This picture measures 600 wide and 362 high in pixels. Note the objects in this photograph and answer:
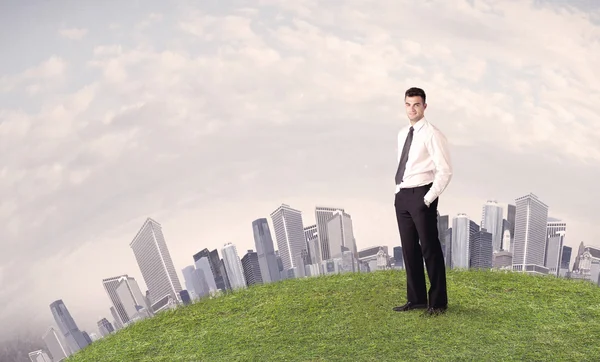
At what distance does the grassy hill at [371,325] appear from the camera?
5.68 m

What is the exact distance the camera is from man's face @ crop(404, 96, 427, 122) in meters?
5.83

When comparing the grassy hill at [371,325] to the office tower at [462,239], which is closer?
the grassy hill at [371,325]

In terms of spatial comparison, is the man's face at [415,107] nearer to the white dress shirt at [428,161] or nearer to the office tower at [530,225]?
the white dress shirt at [428,161]

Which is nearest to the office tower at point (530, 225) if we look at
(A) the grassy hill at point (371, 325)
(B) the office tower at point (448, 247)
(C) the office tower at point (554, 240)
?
(C) the office tower at point (554, 240)

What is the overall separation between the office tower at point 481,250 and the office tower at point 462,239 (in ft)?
0.19

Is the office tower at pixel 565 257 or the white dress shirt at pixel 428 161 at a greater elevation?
the white dress shirt at pixel 428 161

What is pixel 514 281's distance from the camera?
7.81m

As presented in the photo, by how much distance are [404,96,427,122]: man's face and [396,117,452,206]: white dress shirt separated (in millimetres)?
53

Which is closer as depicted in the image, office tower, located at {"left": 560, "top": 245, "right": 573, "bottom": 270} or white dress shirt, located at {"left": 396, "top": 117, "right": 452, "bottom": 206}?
white dress shirt, located at {"left": 396, "top": 117, "right": 452, "bottom": 206}

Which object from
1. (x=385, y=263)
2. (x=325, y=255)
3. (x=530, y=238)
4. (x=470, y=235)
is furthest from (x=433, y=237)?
(x=530, y=238)

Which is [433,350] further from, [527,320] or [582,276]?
[582,276]

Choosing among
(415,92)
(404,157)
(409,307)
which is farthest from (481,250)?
(415,92)

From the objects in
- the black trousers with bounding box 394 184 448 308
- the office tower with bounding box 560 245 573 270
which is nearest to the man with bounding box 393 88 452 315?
the black trousers with bounding box 394 184 448 308

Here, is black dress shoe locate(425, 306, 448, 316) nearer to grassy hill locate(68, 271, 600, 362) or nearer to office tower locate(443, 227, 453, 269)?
grassy hill locate(68, 271, 600, 362)
